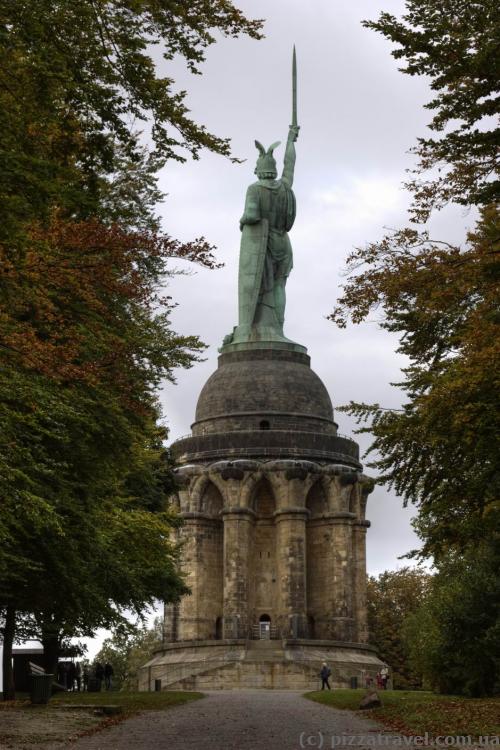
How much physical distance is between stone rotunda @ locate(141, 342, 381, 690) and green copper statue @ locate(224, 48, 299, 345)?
215cm

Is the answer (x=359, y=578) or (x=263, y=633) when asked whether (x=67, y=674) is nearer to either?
(x=263, y=633)

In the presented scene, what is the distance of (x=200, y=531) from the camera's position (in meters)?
54.5

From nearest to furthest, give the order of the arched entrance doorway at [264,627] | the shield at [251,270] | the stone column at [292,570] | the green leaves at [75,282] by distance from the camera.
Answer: the green leaves at [75,282]
the stone column at [292,570]
the arched entrance doorway at [264,627]
the shield at [251,270]

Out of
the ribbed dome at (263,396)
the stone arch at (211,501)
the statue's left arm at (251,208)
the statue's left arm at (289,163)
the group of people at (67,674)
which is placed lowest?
the group of people at (67,674)

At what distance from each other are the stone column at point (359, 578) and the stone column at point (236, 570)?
5187 millimetres

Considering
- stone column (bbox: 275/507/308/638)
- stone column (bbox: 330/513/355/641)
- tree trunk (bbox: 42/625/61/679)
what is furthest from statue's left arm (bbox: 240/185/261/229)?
tree trunk (bbox: 42/625/61/679)

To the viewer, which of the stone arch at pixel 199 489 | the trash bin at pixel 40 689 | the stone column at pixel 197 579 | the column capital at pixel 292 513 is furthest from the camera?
the stone arch at pixel 199 489

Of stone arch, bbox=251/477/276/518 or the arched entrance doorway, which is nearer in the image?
the arched entrance doorway

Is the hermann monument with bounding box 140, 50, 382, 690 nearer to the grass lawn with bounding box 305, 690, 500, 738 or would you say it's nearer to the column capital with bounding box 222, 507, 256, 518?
the column capital with bounding box 222, 507, 256, 518

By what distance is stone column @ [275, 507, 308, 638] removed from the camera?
5150 cm

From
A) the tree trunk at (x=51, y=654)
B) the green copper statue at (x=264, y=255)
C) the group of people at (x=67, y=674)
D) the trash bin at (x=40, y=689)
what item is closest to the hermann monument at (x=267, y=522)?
the green copper statue at (x=264, y=255)

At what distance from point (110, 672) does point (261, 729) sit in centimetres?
2949

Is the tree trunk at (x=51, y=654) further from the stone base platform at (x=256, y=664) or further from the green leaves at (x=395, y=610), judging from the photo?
the green leaves at (x=395, y=610)

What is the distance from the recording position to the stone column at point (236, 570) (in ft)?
168
